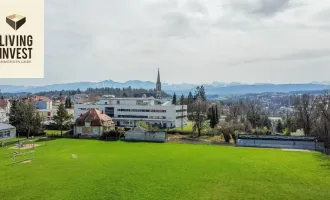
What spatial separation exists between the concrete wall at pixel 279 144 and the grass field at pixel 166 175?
11.3 ft

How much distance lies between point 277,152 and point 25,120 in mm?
32754

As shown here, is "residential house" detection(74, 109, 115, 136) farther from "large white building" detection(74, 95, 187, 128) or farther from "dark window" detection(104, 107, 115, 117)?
"dark window" detection(104, 107, 115, 117)

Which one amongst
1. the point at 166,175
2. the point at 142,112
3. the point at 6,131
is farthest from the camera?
the point at 142,112

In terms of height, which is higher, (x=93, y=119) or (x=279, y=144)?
(x=93, y=119)

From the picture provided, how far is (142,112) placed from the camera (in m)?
55.8

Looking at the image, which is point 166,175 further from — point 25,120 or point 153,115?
point 153,115

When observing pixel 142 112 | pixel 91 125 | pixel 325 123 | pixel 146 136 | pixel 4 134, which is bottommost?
pixel 146 136

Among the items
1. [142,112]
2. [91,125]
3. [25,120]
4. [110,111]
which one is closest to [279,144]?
[91,125]

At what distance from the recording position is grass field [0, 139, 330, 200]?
52.1ft

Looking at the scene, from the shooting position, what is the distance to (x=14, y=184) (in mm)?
17609

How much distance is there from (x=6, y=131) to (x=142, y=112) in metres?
24.6

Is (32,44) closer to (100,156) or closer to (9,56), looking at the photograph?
(9,56)

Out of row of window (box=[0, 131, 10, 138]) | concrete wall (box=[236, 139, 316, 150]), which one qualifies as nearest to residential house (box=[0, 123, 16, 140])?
row of window (box=[0, 131, 10, 138])

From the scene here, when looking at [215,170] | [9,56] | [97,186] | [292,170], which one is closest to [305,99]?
[292,170]
